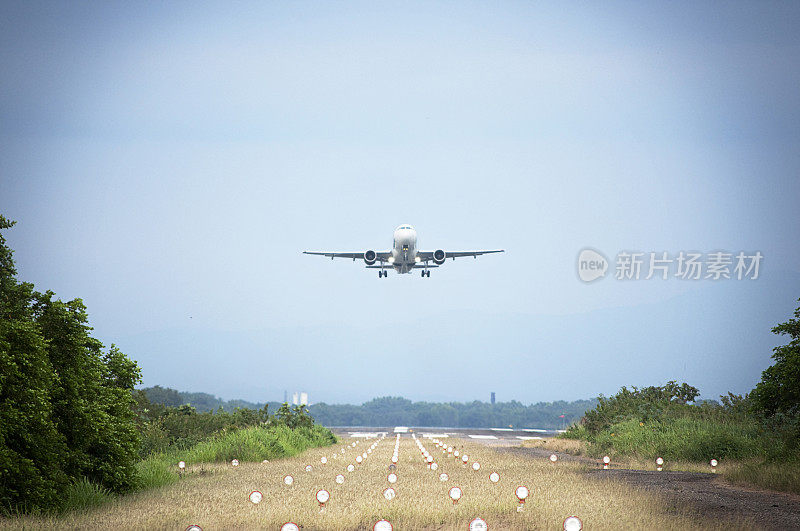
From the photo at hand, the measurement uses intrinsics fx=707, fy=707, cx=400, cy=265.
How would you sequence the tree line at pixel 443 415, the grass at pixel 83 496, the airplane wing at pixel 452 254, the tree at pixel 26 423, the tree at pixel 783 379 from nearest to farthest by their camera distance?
the tree at pixel 26 423
the grass at pixel 83 496
the tree at pixel 783 379
the airplane wing at pixel 452 254
the tree line at pixel 443 415

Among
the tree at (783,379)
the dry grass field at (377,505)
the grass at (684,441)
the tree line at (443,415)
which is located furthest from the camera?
the tree line at (443,415)

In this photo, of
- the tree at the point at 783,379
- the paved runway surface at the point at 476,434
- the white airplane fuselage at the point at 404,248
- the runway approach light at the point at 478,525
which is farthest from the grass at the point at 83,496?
the white airplane fuselage at the point at 404,248

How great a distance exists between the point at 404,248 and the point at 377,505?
138 feet

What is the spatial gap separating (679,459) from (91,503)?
19461 mm

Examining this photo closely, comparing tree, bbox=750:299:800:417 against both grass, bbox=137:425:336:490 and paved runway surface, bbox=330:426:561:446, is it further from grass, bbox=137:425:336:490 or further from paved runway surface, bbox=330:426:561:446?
paved runway surface, bbox=330:426:561:446

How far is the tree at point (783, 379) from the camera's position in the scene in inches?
722

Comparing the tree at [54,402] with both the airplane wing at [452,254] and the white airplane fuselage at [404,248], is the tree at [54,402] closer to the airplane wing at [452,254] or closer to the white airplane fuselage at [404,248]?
the white airplane fuselage at [404,248]

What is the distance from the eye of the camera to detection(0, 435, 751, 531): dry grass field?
1107 cm

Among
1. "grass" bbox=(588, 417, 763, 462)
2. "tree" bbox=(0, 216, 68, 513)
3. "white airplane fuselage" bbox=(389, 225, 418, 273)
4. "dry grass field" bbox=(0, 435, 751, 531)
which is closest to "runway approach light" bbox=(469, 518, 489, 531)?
"dry grass field" bbox=(0, 435, 751, 531)

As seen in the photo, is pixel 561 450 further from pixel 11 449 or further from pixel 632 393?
pixel 11 449

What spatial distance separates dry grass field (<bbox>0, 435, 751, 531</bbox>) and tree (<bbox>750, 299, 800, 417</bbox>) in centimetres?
523

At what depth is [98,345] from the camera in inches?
581

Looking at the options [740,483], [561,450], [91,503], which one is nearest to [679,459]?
[740,483]

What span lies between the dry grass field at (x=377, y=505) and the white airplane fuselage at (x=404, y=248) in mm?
35783
